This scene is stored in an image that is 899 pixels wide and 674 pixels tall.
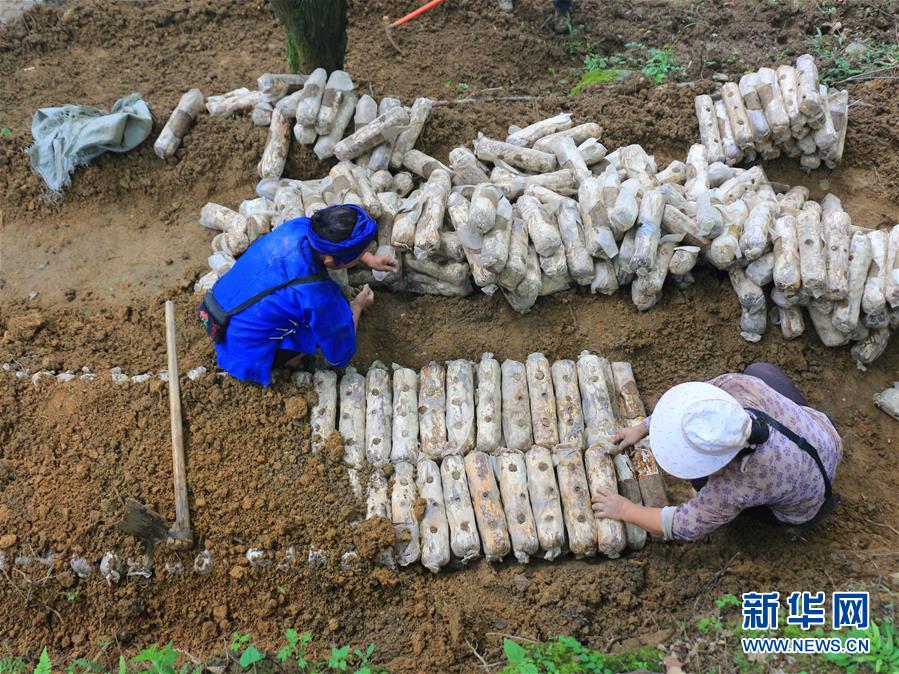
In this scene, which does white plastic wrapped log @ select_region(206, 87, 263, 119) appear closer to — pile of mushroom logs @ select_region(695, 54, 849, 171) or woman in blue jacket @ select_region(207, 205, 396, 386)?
woman in blue jacket @ select_region(207, 205, 396, 386)

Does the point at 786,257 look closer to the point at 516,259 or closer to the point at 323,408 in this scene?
the point at 516,259

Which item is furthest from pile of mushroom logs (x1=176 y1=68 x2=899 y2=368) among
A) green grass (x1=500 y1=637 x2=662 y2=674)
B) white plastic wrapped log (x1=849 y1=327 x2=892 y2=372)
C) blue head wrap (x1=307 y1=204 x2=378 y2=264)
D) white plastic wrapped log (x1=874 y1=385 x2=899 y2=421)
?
green grass (x1=500 y1=637 x2=662 y2=674)

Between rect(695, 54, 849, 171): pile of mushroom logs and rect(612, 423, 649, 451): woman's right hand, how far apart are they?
3424 mm

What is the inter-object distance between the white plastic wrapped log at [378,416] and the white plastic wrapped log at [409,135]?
2132mm

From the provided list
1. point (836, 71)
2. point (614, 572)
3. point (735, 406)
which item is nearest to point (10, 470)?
point (614, 572)

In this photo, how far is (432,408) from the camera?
5.66 meters

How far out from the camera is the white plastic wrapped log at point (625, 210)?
5.69 m

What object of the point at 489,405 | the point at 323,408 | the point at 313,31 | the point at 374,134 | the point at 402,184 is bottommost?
the point at 489,405

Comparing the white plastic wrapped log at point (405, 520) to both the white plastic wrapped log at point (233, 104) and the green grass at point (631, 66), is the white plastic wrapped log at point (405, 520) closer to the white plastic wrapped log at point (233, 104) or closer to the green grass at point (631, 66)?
the white plastic wrapped log at point (233, 104)

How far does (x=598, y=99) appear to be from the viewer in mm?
7660

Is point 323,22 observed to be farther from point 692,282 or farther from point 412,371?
point 692,282

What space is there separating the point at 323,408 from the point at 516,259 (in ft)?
6.55

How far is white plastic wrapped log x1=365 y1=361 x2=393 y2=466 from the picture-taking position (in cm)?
550

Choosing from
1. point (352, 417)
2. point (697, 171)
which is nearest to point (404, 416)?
point (352, 417)
